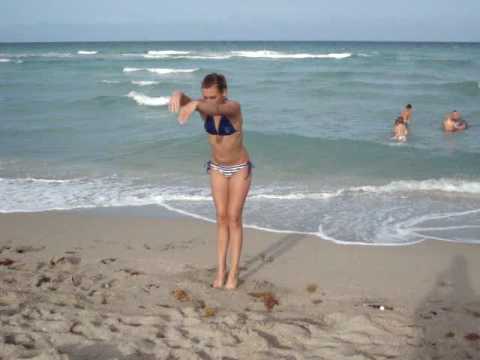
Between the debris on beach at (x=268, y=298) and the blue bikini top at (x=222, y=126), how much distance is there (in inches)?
54.1

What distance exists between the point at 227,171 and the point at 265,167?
624 centimetres

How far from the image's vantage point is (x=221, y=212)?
4660 mm

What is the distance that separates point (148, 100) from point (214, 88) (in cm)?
1763

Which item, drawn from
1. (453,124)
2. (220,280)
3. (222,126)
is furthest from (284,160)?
(222,126)

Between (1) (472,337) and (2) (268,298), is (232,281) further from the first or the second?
(1) (472,337)

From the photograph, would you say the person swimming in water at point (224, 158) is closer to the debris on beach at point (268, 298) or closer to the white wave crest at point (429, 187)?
the debris on beach at point (268, 298)

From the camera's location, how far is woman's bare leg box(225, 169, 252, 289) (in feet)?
14.8

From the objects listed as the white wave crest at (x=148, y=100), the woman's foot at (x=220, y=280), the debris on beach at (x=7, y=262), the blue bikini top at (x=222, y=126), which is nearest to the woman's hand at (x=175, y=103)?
the blue bikini top at (x=222, y=126)

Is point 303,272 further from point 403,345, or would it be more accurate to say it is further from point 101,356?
point 101,356

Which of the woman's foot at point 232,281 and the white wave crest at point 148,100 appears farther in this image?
the white wave crest at point 148,100

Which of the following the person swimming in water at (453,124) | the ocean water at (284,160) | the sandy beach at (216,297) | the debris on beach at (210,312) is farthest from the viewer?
the person swimming in water at (453,124)

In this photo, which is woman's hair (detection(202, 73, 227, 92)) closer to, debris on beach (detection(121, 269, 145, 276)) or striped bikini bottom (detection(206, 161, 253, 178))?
striped bikini bottom (detection(206, 161, 253, 178))

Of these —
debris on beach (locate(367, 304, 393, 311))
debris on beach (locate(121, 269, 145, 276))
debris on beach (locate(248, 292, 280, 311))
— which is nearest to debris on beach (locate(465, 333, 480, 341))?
debris on beach (locate(367, 304, 393, 311))

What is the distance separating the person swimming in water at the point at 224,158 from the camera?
3.92 meters
